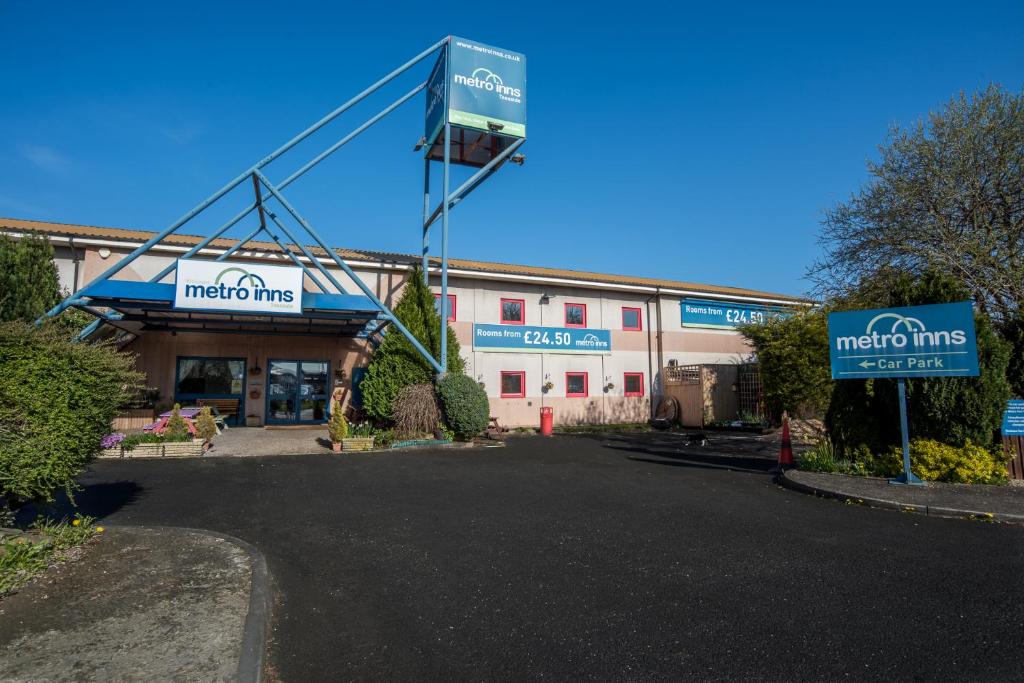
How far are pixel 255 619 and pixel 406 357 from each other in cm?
1327

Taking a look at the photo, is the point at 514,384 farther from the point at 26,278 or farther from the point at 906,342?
the point at 26,278

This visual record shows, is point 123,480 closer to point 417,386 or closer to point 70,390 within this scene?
point 70,390

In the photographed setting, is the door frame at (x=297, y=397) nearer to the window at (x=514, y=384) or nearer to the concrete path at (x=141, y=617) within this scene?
the window at (x=514, y=384)

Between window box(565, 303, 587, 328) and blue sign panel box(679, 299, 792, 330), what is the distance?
5.02 m

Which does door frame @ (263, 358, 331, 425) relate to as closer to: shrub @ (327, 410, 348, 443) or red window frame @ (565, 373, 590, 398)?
shrub @ (327, 410, 348, 443)

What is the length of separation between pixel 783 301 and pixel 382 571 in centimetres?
2726

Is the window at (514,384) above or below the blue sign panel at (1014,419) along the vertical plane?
above

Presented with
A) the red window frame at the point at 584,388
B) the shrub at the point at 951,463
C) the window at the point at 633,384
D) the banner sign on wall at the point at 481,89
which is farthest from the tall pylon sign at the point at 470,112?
the shrub at the point at 951,463

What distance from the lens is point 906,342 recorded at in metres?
9.13

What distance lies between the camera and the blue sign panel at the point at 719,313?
2492cm

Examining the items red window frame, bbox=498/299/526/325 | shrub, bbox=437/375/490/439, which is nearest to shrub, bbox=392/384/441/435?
shrub, bbox=437/375/490/439

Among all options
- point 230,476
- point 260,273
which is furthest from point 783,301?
point 230,476

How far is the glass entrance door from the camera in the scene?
62.3ft

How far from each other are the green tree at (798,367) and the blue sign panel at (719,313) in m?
3.53
